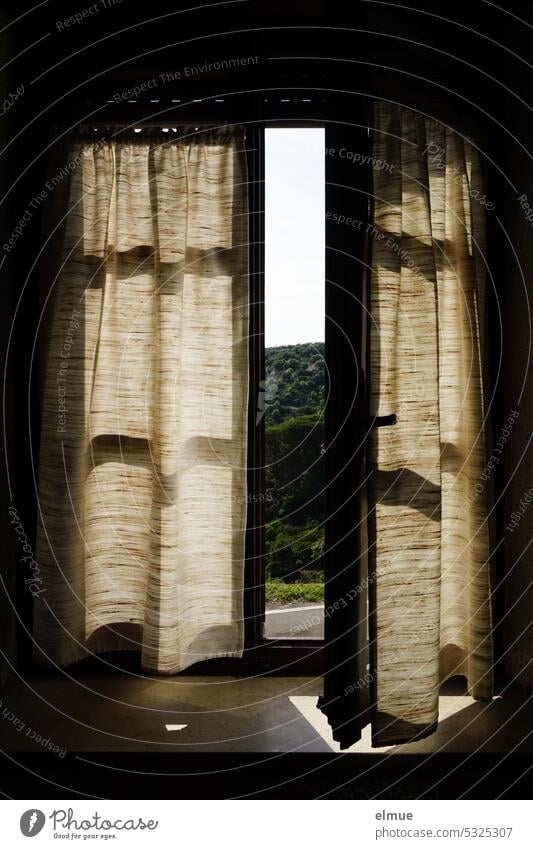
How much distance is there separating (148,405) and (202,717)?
829 mm

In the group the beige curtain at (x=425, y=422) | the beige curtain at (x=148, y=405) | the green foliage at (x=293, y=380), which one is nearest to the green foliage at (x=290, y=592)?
the beige curtain at (x=148, y=405)

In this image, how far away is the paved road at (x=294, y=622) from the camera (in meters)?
1.72

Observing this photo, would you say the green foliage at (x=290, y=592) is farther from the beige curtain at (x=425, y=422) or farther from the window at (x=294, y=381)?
the beige curtain at (x=425, y=422)

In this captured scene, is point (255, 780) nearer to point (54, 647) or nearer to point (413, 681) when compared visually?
point (413, 681)

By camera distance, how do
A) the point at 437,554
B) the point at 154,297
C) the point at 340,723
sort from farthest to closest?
1. the point at 154,297
2. the point at 437,554
3. the point at 340,723

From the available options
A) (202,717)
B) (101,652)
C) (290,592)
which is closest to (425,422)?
(290,592)

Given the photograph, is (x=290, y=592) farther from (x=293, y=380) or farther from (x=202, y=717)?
(x=293, y=380)

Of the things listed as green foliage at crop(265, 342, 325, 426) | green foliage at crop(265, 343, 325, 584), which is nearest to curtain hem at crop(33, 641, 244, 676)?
green foliage at crop(265, 343, 325, 584)

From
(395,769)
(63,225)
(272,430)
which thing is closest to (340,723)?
(395,769)

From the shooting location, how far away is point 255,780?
50.3 inches

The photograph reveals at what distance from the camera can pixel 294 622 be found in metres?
1.73

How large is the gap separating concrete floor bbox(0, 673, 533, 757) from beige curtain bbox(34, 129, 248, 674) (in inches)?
3.7

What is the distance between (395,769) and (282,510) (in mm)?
731

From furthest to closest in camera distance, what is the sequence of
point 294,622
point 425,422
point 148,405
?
point 294,622 → point 148,405 → point 425,422
